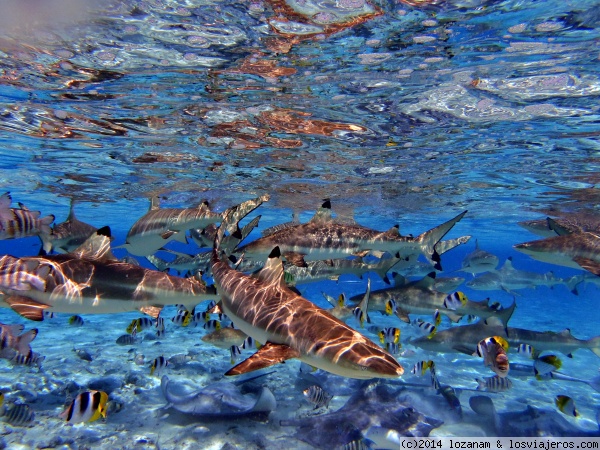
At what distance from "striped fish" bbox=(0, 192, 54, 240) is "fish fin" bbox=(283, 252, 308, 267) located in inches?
212

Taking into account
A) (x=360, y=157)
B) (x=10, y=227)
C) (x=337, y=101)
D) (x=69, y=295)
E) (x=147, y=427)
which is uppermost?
(x=337, y=101)

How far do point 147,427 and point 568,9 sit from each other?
11.6 m

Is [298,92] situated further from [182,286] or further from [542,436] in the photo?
[542,436]

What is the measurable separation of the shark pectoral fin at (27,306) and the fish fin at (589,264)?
9.22 meters

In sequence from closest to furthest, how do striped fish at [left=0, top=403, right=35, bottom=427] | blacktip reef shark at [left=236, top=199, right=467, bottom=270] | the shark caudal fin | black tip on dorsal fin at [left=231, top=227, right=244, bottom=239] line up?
black tip on dorsal fin at [left=231, top=227, right=244, bottom=239]
striped fish at [left=0, top=403, right=35, bottom=427]
the shark caudal fin
blacktip reef shark at [left=236, top=199, right=467, bottom=270]

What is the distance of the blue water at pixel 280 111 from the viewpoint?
24.6 feet

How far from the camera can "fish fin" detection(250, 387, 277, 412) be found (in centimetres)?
834

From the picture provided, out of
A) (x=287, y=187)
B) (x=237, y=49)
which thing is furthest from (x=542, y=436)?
(x=287, y=187)

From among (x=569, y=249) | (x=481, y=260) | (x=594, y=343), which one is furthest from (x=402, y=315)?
(x=481, y=260)

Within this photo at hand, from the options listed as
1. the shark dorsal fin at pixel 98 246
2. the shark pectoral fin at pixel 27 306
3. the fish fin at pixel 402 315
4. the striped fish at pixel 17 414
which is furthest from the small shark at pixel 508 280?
the shark pectoral fin at pixel 27 306

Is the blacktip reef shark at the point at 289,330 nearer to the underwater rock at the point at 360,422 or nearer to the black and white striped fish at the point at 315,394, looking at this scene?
the black and white striped fish at the point at 315,394

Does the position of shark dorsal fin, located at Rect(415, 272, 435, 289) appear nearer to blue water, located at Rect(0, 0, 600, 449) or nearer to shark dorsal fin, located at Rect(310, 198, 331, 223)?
blue water, located at Rect(0, 0, 600, 449)

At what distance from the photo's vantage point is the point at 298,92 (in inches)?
420

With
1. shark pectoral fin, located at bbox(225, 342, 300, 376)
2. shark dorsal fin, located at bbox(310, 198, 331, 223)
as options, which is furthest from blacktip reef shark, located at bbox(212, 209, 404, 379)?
shark dorsal fin, located at bbox(310, 198, 331, 223)
